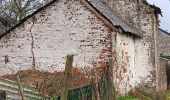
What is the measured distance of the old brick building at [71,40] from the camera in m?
18.6

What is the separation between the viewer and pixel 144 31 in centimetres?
2333

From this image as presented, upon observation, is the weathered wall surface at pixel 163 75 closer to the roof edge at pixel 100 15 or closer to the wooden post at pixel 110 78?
the roof edge at pixel 100 15

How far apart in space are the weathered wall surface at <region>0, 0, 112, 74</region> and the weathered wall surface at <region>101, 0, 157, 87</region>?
187 inches

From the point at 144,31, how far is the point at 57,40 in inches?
227

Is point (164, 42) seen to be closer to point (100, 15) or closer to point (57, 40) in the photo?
point (57, 40)

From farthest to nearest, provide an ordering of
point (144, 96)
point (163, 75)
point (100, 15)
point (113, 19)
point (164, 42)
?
1. point (164, 42)
2. point (163, 75)
3. point (144, 96)
4. point (113, 19)
5. point (100, 15)

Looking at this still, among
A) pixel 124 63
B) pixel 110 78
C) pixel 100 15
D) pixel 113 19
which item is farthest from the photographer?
pixel 124 63

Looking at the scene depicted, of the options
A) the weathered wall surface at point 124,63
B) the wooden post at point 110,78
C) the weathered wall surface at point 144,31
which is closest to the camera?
the wooden post at point 110,78

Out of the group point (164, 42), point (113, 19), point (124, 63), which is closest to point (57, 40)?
point (113, 19)

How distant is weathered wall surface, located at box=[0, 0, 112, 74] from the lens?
18.7 meters

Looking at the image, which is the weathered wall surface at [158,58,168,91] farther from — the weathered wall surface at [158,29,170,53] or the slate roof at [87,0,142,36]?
the weathered wall surface at [158,29,170,53]

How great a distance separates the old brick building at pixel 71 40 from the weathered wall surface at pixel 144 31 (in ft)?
3.57

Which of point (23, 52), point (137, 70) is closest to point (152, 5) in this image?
point (137, 70)

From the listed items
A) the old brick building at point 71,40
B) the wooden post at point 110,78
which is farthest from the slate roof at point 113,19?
the wooden post at point 110,78
